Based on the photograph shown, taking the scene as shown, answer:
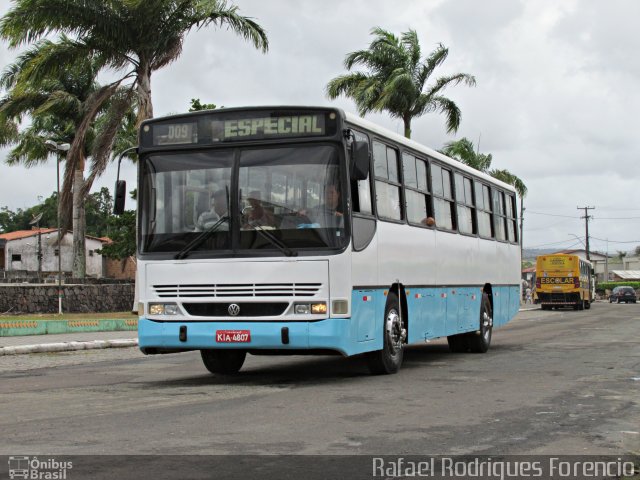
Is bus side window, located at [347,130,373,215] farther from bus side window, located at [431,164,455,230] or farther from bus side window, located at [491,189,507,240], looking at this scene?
bus side window, located at [491,189,507,240]

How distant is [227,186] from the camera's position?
11.9 metres

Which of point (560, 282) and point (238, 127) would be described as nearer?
point (238, 127)

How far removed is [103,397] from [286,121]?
3972 millimetres

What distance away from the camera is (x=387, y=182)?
13.5 meters

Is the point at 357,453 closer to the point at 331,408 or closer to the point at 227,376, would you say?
the point at 331,408

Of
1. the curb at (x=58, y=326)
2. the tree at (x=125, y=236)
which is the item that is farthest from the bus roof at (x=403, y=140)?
the tree at (x=125, y=236)

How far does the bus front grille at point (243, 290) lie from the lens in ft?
37.8

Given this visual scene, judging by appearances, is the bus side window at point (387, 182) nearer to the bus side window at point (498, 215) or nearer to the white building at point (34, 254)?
the bus side window at point (498, 215)

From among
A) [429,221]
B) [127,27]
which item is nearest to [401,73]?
[127,27]

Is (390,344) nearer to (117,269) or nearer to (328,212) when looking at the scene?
(328,212)

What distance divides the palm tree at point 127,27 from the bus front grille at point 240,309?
18.2 meters

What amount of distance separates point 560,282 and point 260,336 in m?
50.0

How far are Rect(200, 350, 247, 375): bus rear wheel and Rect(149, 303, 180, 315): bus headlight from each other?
5.60 feet

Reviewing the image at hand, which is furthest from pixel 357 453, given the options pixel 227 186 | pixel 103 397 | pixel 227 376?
pixel 227 376
